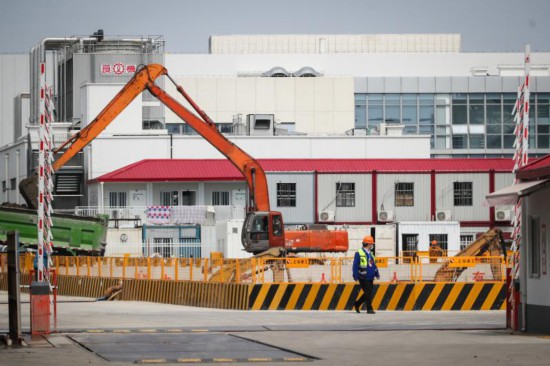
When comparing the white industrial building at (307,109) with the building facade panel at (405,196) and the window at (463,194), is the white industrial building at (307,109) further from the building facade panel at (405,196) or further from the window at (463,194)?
the window at (463,194)

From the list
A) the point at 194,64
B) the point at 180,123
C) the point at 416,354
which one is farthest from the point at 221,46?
the point at 416,354

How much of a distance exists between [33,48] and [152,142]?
2660cm

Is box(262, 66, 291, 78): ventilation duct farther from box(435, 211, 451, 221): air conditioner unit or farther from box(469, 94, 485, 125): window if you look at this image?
box(435, 211, 451, 221): air conditioner unit

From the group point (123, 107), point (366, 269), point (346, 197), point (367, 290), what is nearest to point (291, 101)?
point (346, 197)

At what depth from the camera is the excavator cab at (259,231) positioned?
165 feet

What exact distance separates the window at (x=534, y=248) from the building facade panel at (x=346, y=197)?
172 ft

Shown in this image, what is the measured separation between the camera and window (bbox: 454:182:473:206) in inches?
3029

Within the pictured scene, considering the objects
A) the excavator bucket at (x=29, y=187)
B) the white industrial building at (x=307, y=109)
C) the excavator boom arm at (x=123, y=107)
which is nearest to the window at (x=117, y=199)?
the white industrial building at (x=307, y=109)

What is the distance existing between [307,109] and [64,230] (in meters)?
46.7

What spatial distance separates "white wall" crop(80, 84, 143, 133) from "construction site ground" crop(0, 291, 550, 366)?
59.5 meters

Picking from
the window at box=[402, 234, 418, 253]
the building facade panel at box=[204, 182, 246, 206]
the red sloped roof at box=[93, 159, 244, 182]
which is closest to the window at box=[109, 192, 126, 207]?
the red sloped roof at box=[93, 159, 244, 182]

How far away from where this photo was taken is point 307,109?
103312 mm

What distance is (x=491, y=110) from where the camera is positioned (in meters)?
108

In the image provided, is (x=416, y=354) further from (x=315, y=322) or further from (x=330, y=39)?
(x=330, y=39)
